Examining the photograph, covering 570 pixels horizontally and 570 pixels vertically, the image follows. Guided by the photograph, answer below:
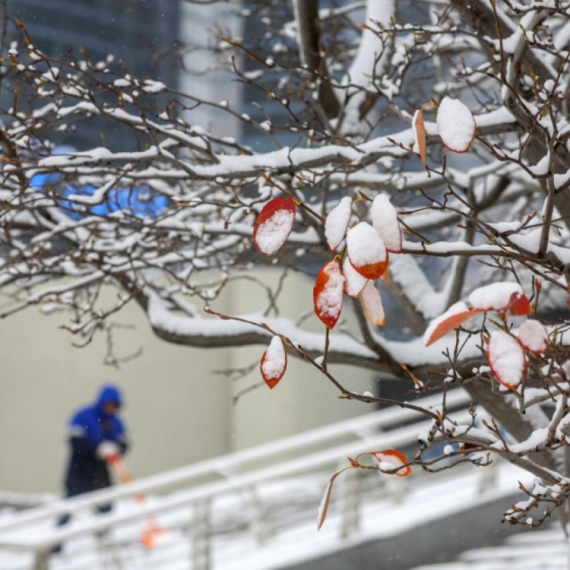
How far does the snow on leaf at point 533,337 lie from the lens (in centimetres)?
179

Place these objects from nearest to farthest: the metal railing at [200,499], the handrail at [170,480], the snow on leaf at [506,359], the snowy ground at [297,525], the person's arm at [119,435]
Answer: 1. the snow on leaf at [506,359]
2. the metal railing at [200,499]
3. the handrail at [170,480]
4. the snowy ground at [297,525]
5. the person's arm at [119,435]

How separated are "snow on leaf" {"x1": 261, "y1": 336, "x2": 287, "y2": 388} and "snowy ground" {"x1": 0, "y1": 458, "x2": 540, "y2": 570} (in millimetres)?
5086

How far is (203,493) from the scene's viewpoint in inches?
265

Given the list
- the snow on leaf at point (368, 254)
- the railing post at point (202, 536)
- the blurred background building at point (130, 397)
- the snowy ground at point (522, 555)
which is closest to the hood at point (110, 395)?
the railing post at point (202, 536)

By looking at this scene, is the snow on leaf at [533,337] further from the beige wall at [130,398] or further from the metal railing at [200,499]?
the beige wall at [130,398]

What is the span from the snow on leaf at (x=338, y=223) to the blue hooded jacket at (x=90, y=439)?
771 centimetres

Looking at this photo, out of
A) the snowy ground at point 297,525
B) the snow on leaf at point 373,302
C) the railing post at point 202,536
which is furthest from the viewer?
the snowy ground at point 297,525

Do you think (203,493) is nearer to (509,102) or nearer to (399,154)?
(399,154)

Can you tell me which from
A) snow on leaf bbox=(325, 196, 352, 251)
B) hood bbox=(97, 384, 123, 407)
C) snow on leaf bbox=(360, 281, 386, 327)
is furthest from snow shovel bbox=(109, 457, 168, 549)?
snow on leaf bbox=(325, 196, 352, 251)

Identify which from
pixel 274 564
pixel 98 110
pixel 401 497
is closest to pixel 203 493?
pixel 274 564

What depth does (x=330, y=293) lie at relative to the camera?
76.4 inches

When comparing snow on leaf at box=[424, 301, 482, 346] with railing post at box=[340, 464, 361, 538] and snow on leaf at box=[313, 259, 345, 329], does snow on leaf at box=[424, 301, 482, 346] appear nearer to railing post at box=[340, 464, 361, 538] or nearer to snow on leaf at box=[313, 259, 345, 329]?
snow on leaf at box=[313, 259, 345, 329]

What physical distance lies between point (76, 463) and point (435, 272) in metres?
4.33

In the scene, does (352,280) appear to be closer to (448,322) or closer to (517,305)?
(448,322)
